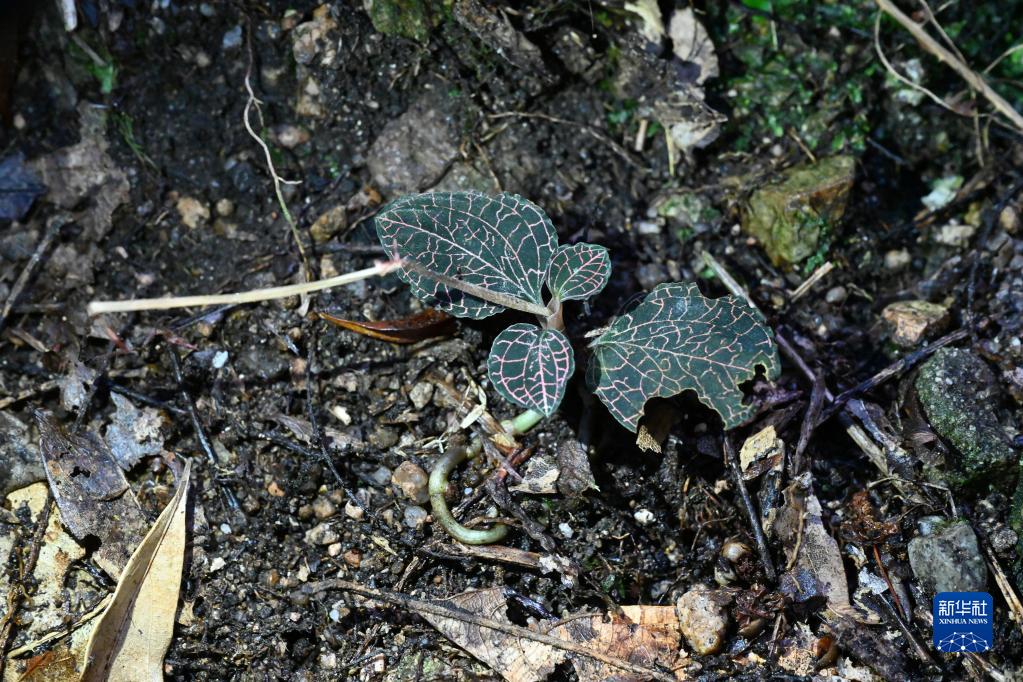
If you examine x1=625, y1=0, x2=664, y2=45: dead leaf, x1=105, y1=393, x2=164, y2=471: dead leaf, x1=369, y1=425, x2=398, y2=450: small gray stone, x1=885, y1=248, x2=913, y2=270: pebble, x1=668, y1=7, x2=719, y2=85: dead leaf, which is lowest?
x1=369, y1=425, x2=398, y2=450: small gray stone

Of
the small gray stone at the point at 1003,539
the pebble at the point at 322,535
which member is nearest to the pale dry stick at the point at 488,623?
the pebble at the point at 322,535

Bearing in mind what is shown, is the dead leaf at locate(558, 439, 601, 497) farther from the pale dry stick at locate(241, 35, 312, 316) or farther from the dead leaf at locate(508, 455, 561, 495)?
the pale dry stick at locate(241, 35, 312, 316)

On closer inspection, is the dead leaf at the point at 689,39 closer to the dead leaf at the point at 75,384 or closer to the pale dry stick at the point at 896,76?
the pale dry stick at the point at 896,76

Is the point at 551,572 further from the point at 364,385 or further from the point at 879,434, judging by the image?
the point at 879,434

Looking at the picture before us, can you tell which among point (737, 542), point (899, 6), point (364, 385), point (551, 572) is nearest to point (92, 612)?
point (364, 385)

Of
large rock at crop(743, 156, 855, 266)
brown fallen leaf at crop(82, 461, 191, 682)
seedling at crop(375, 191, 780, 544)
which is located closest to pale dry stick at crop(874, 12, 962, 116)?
large rock at crop(743, 156, 855, 266)
